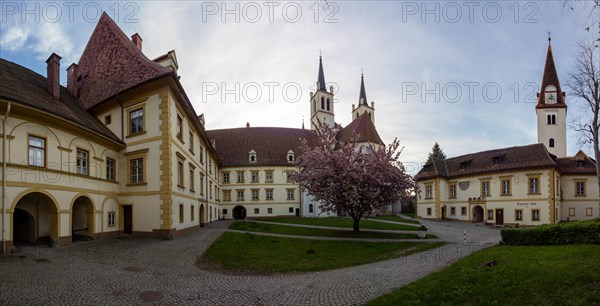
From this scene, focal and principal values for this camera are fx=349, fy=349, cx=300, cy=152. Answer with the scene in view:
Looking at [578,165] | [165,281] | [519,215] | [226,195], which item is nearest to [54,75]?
[165,281]

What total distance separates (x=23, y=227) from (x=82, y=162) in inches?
157

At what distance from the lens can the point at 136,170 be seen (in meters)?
21.3

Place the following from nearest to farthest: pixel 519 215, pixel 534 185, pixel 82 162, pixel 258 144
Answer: pixel 82 162 → pixel 534 185 → pixel 519 215 → pixel 258 144

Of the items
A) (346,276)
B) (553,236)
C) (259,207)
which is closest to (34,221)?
(346,276)

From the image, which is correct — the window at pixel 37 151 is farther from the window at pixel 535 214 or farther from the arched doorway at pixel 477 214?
the arched doorway at pixel 477 214

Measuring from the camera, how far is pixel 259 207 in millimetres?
51719

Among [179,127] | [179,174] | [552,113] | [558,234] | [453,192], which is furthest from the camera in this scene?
[552,113]

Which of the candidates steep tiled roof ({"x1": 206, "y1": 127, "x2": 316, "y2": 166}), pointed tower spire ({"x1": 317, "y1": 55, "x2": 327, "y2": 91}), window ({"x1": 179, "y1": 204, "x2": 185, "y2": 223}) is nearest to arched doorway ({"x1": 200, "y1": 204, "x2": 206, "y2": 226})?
window ({"x1": 179, "y1": 204, "x2": 185, "y2": 223})

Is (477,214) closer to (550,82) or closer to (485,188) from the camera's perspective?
(485,188)

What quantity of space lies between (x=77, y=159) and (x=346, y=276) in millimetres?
14915

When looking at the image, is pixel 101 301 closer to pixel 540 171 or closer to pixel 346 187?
pixel 346 187

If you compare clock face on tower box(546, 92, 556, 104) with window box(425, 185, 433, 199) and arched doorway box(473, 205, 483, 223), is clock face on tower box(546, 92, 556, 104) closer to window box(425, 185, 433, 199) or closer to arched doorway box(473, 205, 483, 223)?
arched doorway box(473, 205, 483, 223)

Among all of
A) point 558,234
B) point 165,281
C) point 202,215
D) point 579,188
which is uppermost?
point 579,188

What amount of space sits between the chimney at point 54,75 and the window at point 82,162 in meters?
3.53
